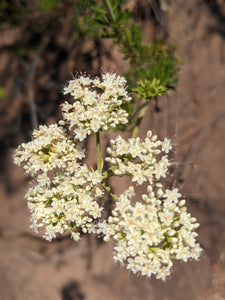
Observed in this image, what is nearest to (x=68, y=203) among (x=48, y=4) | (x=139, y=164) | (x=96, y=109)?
(x=139, y=164)

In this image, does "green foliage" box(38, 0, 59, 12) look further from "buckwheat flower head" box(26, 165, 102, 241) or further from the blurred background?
"buckwheat flower head" box(26, 165, 102, 241)

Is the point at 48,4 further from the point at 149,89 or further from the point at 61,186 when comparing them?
the point at 61,186

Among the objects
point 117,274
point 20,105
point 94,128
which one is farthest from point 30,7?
point 117,274

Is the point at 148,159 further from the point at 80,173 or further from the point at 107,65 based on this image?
the point at 107,65

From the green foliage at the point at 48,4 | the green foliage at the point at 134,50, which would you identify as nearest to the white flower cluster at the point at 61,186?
the green foliage at the point at 134,50

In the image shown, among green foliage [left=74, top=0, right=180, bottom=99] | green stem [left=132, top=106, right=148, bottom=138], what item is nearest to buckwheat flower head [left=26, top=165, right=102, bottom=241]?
green stem [left=132, top=106, right=148, bottom=138]
